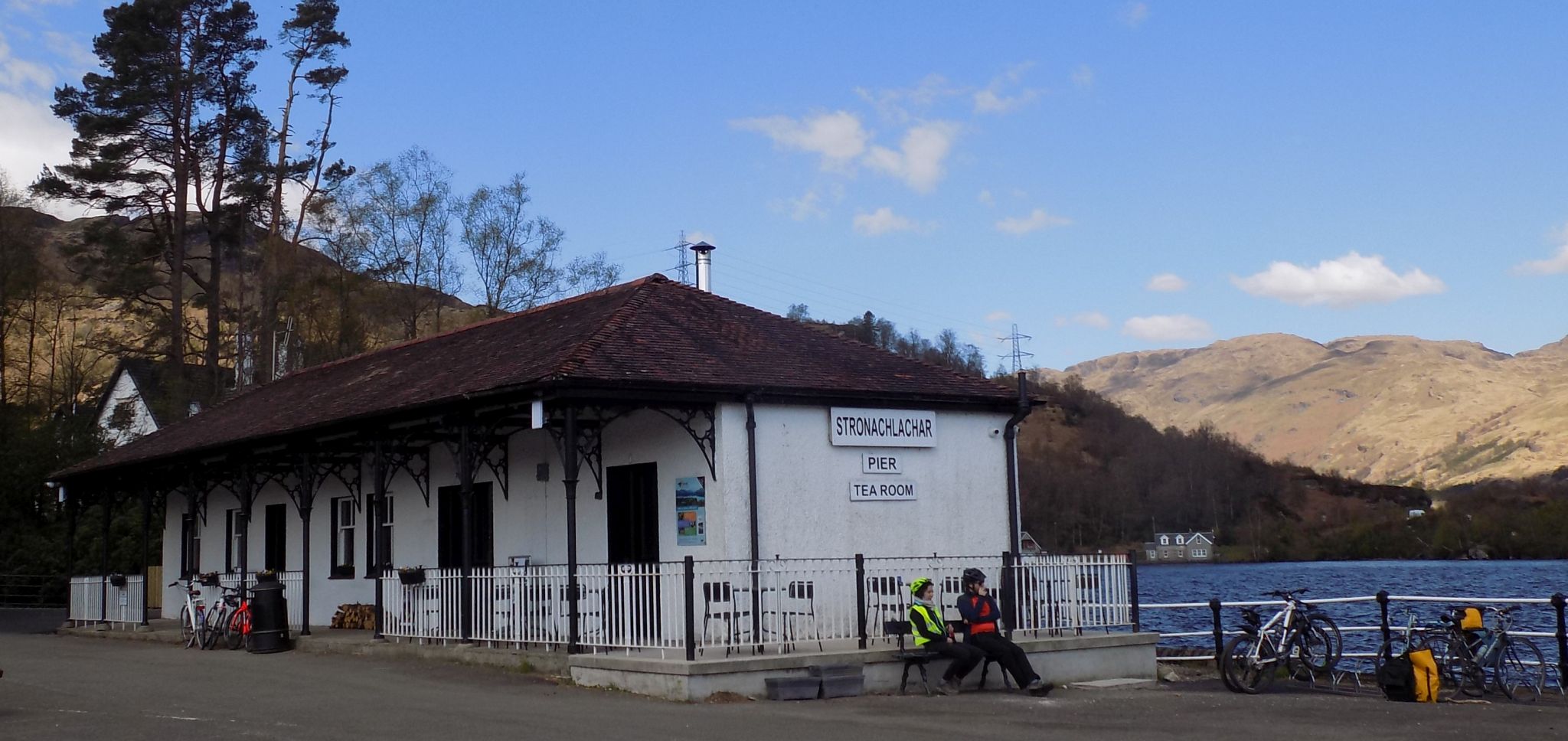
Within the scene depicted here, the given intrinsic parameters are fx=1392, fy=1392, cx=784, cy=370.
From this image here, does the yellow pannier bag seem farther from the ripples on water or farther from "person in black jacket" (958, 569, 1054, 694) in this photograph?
the ripples on water

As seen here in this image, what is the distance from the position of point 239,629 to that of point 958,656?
37.4ft

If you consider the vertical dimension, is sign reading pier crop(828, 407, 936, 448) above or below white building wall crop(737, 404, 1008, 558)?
above

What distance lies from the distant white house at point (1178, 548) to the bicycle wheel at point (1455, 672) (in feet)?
353

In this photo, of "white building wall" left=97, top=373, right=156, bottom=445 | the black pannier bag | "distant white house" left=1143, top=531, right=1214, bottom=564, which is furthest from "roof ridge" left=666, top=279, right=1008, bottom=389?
"distant white house" left=1143, top=531, right=1214, bottom=564

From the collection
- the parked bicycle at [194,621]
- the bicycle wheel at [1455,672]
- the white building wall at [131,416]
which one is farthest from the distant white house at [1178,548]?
the bicycle wheel at [1455,672]

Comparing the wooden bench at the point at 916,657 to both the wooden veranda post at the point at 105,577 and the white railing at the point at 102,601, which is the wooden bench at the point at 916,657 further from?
the wooden veranda post at the point at 105,577

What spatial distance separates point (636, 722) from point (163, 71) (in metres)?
35.9

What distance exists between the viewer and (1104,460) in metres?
132

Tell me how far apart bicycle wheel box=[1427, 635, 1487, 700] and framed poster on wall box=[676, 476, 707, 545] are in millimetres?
8000

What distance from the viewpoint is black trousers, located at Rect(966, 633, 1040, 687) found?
14.0m

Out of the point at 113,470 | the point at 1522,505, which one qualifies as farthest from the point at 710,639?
the point at 1522,505

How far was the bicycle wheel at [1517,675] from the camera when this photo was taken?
44.8 feet

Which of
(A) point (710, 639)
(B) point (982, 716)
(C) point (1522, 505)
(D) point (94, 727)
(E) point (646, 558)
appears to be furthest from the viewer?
(C) point (1522, 505)

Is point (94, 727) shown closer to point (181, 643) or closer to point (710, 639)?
point (710, 639)
